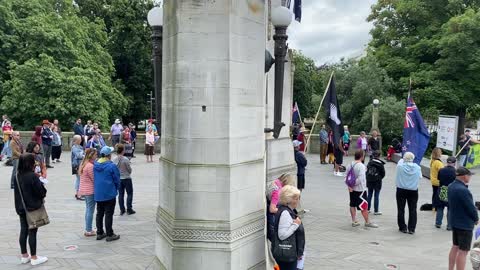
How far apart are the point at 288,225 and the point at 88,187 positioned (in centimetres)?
476

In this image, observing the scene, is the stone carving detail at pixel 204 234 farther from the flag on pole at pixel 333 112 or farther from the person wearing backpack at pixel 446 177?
the person wearing backpack at pixel 446 177

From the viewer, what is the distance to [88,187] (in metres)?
8.82

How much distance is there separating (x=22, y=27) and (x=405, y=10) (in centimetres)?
2670

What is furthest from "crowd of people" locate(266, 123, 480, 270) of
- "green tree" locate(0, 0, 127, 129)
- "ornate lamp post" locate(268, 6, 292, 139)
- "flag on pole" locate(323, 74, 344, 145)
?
"green tree" locate(0, 0, 127, 129)

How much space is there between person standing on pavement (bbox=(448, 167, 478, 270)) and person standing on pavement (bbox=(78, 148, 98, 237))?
646 cm

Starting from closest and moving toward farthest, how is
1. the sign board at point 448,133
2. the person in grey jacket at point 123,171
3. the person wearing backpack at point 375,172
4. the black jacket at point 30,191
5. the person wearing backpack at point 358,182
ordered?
the black jacket at point 30,191, the person wearing backpack at point 358,182, the person in grey jacket at point 123,171, the person wearing backpack at point 375,172, the sign board at point 448,133

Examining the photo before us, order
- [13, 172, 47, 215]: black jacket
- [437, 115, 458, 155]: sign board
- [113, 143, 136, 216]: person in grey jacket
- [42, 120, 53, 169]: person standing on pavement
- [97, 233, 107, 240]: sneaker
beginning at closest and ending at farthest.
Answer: [13, 172, 47, 215]: black jacket
[97, 233, 107, 240]: sneaker
[113, 143, 136, 216]: person in grey jacket
[437, 115, 458, 155]: sign board
[42, 120, 53, 169]: person standing on pavement

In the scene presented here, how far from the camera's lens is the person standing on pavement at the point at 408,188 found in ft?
31.8

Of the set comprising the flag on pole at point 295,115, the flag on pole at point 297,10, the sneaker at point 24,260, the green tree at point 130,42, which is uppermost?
the green tree at point 130,42

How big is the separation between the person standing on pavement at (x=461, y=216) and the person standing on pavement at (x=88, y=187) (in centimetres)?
646

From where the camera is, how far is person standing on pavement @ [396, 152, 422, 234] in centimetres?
968

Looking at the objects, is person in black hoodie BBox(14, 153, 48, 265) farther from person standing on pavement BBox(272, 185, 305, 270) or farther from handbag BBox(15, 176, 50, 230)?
person standing on pavement BBox(272, 185, 305, 270)

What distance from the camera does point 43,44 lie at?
30.2 m

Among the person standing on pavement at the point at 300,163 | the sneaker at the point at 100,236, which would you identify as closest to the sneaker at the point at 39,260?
the sneaker at the point at 100,236
